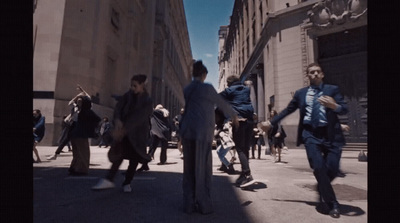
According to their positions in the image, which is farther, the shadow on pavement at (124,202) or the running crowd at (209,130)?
the running crowd at (209,130)

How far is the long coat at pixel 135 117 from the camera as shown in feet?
12.0

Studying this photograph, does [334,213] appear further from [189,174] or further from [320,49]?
[320,49]

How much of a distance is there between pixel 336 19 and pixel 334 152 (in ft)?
44.9

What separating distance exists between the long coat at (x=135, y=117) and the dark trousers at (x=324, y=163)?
234 cm

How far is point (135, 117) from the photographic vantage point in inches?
143

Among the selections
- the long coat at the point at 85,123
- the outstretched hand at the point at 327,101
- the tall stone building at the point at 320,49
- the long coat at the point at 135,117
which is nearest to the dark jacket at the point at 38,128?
the long coat at the point at 85,123

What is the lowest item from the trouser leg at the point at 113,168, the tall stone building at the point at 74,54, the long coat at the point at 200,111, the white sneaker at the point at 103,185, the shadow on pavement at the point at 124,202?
the shadow on pavement at the point at 124,202

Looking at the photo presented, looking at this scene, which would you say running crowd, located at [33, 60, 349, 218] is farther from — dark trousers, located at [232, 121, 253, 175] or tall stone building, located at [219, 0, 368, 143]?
tall stone building, located at [219, 0, 368, 143]

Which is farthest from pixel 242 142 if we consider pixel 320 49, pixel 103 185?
pixel 320 49

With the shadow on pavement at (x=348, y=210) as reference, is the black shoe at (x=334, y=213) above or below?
above

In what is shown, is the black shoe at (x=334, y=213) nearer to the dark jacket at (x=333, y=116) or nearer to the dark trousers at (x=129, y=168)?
the dark jacket at (x=333, y=116)

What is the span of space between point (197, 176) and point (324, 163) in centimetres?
149
